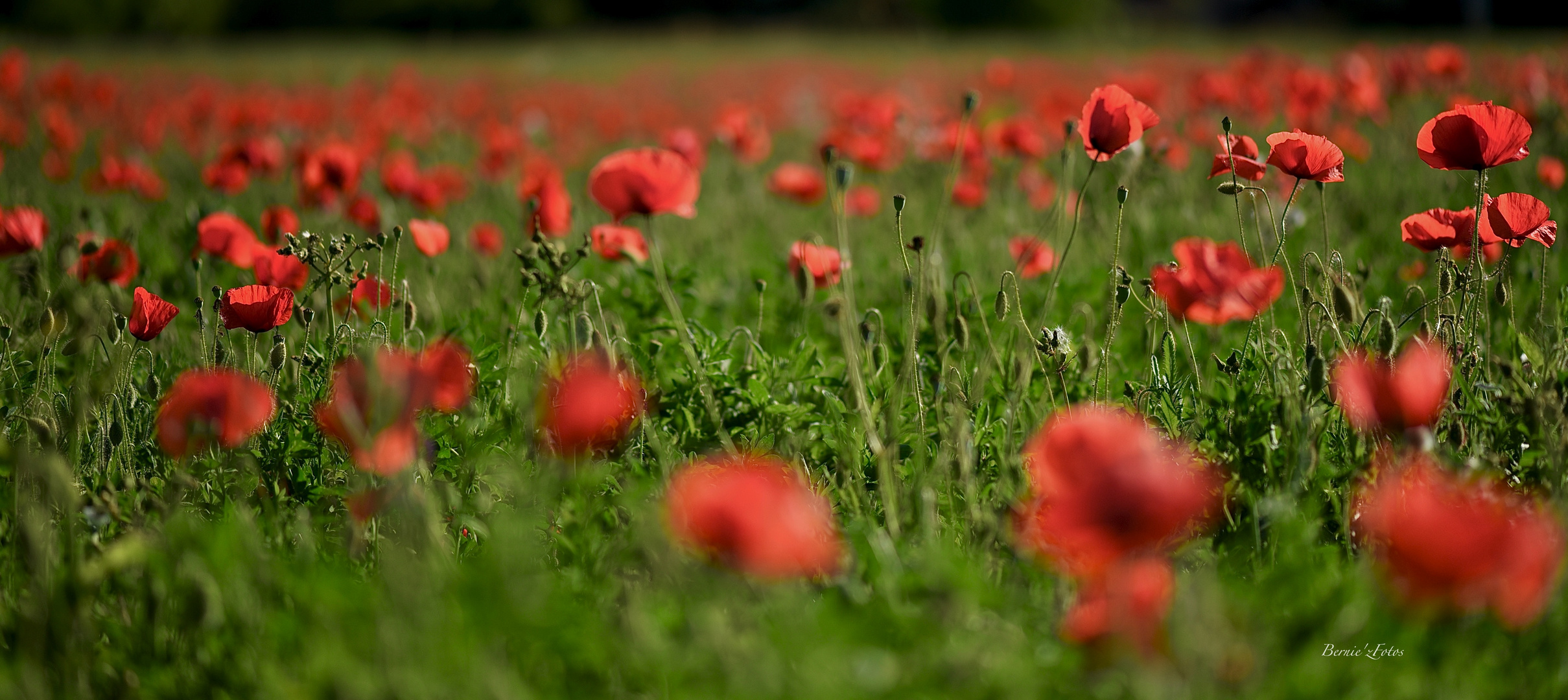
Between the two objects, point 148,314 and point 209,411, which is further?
point 148,314

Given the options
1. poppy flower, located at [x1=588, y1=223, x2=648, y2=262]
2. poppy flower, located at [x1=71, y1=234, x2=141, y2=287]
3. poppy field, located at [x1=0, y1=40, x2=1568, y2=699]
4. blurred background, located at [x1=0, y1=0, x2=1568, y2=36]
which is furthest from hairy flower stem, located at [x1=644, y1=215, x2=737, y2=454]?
blurred background, located at [x1=0, y1=0, x2=1568, y2=36]

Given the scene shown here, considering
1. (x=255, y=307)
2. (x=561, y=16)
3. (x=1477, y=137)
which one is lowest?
(x=561, y=16)

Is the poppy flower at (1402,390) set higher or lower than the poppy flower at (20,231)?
higher

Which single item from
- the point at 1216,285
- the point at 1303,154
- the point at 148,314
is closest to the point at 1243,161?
the point at 1303,154

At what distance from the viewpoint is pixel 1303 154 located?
1.57m

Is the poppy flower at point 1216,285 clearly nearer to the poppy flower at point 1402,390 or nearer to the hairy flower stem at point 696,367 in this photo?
the poppy flower at point 1402,390

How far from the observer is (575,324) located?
5.31 ft

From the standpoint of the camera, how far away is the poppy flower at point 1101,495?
2.79 feet

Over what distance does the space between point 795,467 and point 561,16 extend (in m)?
37.0

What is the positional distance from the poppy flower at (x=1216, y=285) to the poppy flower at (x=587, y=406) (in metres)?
A: 0.76

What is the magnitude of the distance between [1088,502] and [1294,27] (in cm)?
2942

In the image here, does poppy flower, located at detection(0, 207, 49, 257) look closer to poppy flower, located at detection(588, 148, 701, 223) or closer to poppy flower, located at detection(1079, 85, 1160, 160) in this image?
poppy flower, located at detection(588, 148, 701, 223)

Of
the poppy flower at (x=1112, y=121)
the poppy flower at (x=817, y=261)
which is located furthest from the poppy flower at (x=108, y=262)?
the poppy flower at (x=1112, y=121)

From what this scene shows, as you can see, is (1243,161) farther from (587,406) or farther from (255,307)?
(255,307)
